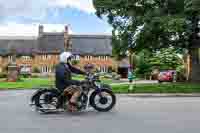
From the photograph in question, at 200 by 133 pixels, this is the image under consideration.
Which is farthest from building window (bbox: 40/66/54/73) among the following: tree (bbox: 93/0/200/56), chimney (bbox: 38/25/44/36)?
tree (bbox: 93/0/200/56)

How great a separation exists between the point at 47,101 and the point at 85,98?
1.11 meters

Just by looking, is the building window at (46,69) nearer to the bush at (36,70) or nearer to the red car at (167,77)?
the bush at (36,70)

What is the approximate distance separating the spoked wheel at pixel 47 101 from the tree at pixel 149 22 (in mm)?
19043

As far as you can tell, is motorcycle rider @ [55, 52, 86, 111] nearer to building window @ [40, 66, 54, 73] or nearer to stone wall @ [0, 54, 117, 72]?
stone wall @ [0, 54, 117, 72]

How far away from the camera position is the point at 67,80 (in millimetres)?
15203

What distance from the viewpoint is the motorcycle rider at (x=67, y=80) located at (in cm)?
1500

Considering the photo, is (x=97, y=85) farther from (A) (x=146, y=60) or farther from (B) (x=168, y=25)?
(A) (x=146, y=60)

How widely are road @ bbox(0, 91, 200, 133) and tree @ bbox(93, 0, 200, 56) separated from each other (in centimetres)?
1802

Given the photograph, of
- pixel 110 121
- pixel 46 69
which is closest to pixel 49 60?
pixel 46 69

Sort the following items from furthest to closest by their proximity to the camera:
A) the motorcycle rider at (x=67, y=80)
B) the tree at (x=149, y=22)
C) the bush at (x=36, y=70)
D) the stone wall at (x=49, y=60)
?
the stone wall at (x=49, y=60)
the bush at (x=36, y=70)
the tree at (x=149, y=22)
the motorcycle rider at (x=67, y=80)

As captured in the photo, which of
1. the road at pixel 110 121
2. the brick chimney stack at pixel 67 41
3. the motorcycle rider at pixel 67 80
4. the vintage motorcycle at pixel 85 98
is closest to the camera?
the road at pixel 110 121

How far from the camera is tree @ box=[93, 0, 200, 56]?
3397 cm

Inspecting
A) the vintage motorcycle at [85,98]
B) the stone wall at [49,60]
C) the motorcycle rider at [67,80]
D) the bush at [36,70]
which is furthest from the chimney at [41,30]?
the vintage motorcycle at [85,98]

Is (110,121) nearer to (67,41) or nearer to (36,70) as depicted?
(36,70)
